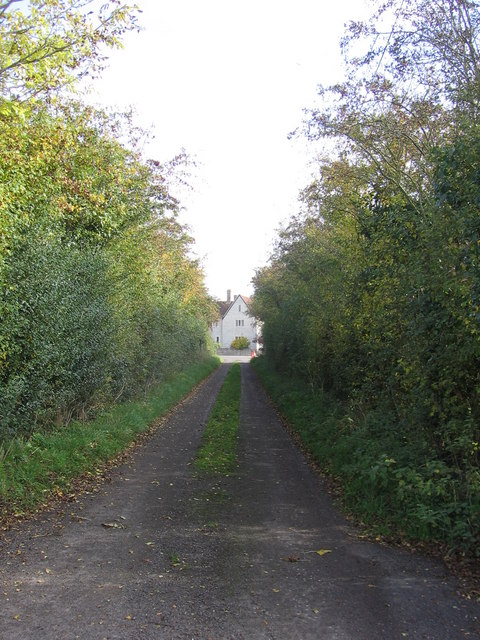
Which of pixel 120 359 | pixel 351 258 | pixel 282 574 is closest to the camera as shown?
pixel 282 574

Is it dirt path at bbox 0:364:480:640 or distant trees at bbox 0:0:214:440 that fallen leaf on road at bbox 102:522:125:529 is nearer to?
dirt path at bbox 0:364:480:640

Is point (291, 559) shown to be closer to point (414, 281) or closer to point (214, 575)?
point (214, 575)

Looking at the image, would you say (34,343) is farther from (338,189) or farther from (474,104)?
(338,189)

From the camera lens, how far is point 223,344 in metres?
98.3

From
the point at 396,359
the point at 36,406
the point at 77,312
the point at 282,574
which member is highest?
the point at 77,312

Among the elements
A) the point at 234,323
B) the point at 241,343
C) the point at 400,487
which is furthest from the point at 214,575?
the point at 234,323

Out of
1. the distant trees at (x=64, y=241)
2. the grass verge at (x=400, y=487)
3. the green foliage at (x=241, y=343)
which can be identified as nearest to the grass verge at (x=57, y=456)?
the distant trees at (x=64, y=241)

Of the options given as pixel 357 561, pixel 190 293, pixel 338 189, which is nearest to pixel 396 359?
pixel 357 561

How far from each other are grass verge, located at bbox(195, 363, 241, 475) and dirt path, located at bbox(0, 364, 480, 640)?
63.5 inches

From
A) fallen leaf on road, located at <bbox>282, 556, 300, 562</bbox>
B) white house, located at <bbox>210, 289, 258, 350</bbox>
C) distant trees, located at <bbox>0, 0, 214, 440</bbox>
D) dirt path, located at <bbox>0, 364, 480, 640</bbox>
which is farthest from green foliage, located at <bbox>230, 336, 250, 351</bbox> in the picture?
fallen leaf on road, located at <bbox>282, 556, 300, 562</bbox>

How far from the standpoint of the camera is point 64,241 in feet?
34.9

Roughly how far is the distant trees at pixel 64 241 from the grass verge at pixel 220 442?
270cm

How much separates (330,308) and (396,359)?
514 centimetres

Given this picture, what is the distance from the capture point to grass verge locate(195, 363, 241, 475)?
9.39m
